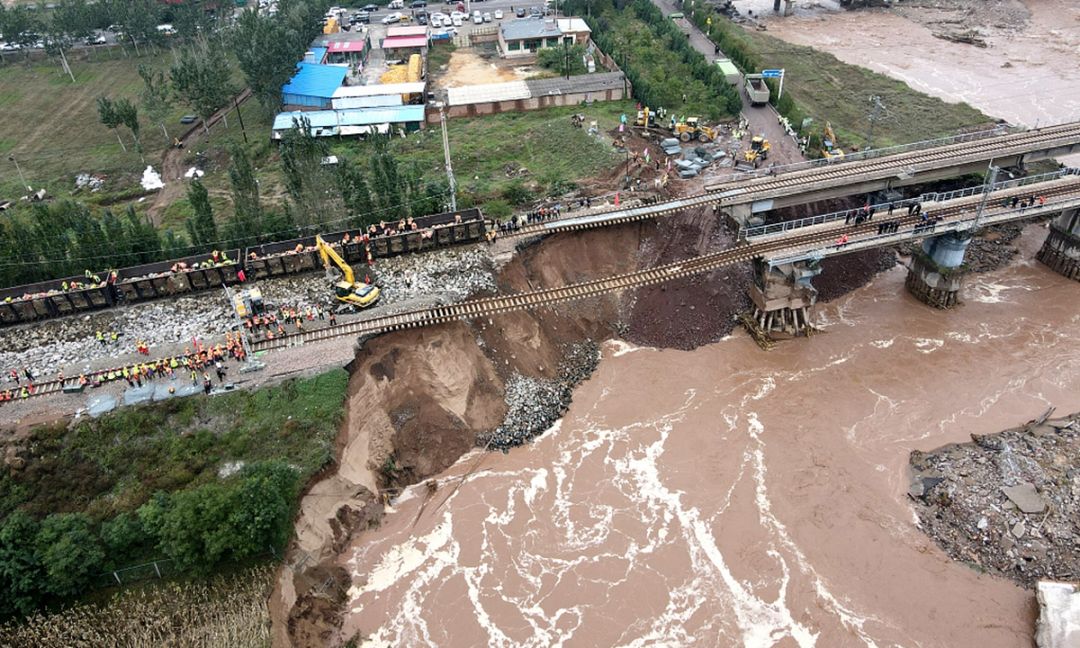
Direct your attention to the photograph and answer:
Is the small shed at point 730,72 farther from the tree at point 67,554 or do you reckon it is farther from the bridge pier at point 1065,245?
the tree at point 67,554

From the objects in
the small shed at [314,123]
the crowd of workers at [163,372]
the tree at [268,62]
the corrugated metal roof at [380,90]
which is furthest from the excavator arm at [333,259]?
the tree at [268,62]

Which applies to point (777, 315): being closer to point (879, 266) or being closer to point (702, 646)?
point (879, 266)

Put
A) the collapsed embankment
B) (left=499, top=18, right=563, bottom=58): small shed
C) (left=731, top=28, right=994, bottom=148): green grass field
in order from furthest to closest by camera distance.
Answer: (left=499, top=18, right=563, bottom=58): small shed < (left=731, top=28, right=994, bottom=148): green grass field < the collapsed embankment

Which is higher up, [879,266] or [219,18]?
[219,18]

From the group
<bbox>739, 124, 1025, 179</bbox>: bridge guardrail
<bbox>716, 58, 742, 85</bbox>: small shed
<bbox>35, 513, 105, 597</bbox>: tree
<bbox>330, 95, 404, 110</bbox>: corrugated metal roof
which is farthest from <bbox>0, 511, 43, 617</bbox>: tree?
<bbox>716, 58, 742, 85</bbox>: small shed

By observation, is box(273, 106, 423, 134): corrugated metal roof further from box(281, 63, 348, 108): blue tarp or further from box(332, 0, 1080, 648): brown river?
box(332, 0, 1080, 648): brown river

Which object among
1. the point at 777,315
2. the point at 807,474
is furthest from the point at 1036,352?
the point at 807,474

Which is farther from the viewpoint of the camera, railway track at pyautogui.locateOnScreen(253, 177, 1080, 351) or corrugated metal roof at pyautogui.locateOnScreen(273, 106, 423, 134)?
corrugated metal roof at pyautogui.locateOnScreen(273, 106, 423, 134)
